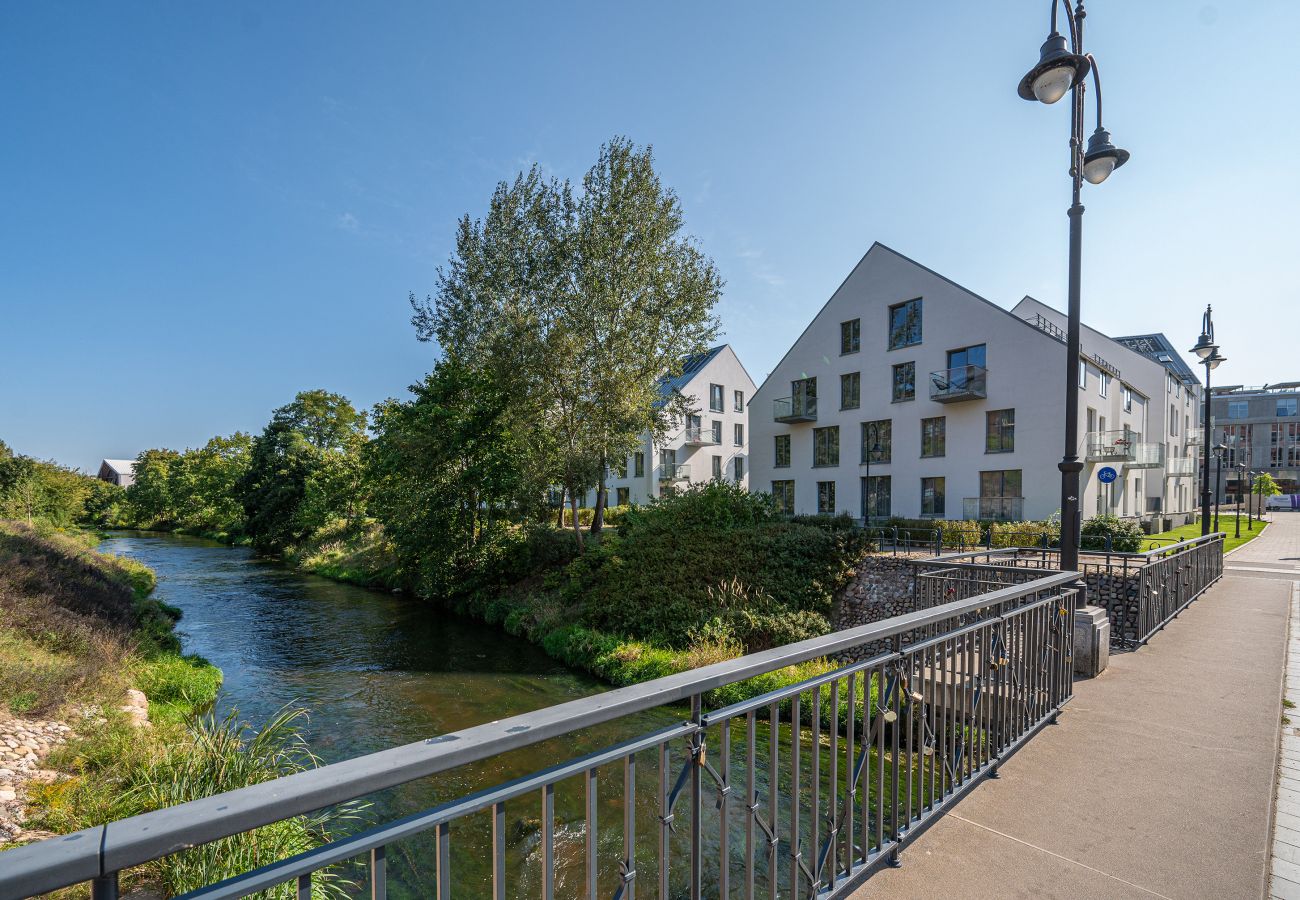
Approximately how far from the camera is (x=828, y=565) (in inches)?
556

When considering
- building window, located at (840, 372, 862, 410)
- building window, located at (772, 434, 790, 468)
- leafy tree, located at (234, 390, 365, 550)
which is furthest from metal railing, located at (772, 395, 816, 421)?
leafy tree, located at (234, 390, 365, 550)

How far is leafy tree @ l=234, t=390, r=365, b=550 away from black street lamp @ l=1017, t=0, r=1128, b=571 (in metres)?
28.8

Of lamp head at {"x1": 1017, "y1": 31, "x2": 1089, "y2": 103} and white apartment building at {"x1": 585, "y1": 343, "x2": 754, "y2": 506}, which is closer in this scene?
lamp head at {"x1": 1017, "y1": 31, "x2": 1089, "y2": 103}

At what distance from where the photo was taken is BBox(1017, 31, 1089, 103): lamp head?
5336 mm

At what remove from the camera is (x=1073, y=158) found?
593 cm

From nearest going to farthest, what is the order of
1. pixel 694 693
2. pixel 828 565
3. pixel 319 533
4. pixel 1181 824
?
pixel 694 693 < pixel 1181 824 < pixel 828 565 < pixel 319 533

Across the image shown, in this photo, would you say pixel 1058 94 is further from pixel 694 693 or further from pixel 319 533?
pixel 319 533

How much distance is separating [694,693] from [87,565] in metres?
22.4

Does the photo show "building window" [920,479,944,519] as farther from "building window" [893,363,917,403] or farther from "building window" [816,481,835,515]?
"building window" [816,481,835,515]

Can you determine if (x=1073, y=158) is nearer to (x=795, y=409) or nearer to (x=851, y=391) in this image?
(x=851, y=391)

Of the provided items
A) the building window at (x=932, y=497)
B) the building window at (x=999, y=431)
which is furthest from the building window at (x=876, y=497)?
the building window at (x=999, y=431)

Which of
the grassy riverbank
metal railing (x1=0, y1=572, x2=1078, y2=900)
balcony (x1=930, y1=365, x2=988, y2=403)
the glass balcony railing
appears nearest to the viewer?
metal railing (x1=0, y1=572, x2=1078, y2=900)

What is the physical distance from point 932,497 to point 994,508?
8.16ft

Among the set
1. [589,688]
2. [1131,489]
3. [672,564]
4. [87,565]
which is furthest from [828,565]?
[1131,489]
